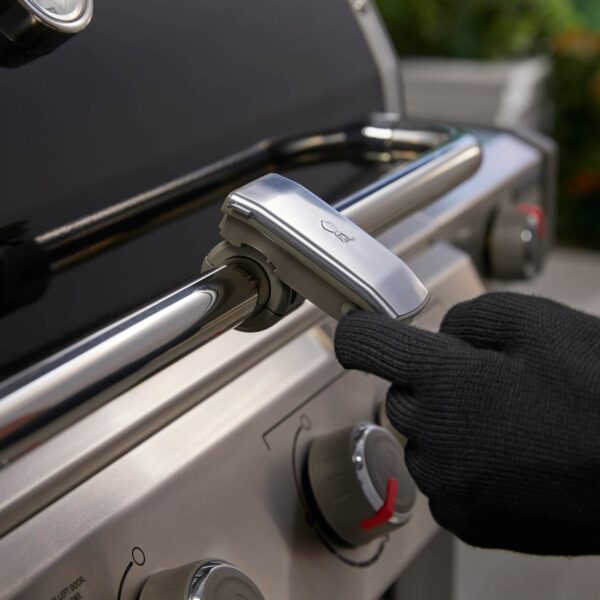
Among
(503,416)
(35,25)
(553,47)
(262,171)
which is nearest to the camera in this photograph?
(503,416)

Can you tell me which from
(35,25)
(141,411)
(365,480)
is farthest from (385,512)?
(35,25)

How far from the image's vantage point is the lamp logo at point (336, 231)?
0.31 meters

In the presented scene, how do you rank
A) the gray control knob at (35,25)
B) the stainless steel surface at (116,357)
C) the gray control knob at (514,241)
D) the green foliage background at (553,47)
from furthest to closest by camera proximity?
1. the green foliage background at (553,47)
2. the gray control knob at (514,241)
3. the gray control knob at (35,25)
4. the stainless steel surface at (116,357)

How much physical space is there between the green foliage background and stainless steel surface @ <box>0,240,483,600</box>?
1.59 meters

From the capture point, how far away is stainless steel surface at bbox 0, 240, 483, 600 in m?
0.31

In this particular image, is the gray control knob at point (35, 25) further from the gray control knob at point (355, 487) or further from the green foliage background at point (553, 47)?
the green foliage background at point (553, 47)

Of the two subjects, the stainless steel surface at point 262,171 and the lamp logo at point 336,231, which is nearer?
the lamp logo at point 336,231

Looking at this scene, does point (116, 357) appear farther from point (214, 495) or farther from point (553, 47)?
point (553, 47)

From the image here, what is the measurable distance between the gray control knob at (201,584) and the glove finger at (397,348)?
97mm

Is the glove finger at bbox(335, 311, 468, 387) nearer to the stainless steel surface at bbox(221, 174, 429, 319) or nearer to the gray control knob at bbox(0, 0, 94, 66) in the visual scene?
→ the stainless steel surface at bbox(221, 174, 429, 319)

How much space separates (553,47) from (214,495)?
1.83 meters

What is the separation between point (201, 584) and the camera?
1.02 ft

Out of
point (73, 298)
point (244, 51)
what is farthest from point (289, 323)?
point (244, 51)

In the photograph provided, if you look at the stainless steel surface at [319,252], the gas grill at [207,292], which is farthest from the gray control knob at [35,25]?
the stainless steel surface at [319,252]
